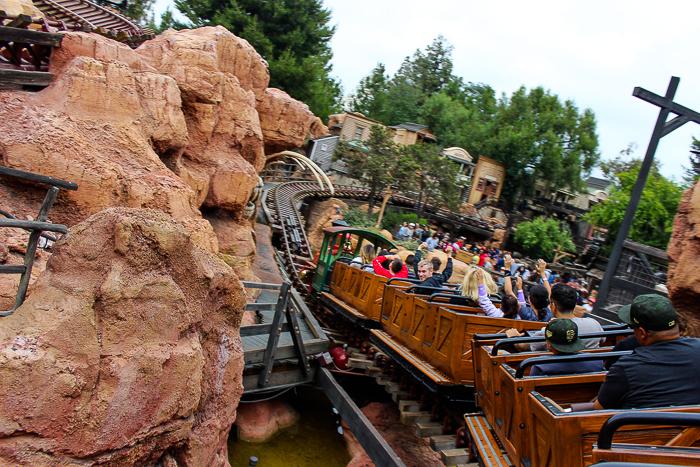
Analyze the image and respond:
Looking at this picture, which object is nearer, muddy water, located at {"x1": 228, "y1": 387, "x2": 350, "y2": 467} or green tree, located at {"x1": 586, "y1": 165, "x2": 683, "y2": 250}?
muddy water, located at {"x1": 228, "y1": 387, "x2": 350, "y2": 467}

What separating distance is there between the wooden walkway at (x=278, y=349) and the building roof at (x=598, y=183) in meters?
45.8

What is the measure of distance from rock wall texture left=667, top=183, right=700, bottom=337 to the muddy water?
5091mm

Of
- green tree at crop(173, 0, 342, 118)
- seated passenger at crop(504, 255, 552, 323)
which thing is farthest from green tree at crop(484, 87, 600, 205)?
seated passenger at crop(504, 255, 552, 323)

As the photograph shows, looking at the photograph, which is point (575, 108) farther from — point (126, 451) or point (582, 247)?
point (126, 451)

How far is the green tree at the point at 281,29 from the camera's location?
28.3 metres

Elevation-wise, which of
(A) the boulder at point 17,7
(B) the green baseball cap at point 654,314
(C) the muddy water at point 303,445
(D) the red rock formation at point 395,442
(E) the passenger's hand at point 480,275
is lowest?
(C) the muddy water at point 303,445

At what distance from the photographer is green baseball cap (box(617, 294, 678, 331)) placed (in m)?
2.62

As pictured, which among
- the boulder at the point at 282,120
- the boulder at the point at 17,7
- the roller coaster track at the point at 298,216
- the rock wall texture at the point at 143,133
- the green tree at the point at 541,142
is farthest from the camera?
the green tree at the point at 541,142

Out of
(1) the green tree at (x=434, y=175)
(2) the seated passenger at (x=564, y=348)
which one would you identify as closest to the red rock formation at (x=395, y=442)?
(2) the seated passenger at (x=564, y=348)

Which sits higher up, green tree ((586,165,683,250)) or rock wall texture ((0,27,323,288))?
green tree ((586,165,683,250))

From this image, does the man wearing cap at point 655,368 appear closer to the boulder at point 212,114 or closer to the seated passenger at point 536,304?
the seated passenger at point 536,304

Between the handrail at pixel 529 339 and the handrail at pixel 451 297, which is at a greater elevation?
the handrail at pixel 529 339

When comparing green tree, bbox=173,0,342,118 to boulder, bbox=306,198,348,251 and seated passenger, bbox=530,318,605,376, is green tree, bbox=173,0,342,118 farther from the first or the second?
seated passenger, bbox=530,318,605,376

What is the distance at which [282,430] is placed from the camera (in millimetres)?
6895
